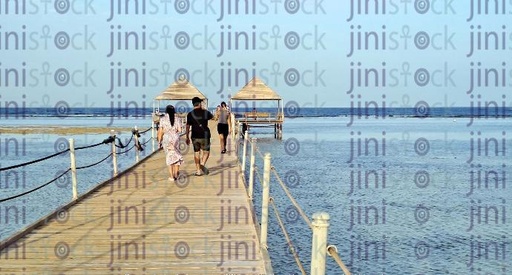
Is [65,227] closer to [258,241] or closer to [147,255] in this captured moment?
[147,255]

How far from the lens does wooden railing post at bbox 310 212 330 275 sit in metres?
3.71

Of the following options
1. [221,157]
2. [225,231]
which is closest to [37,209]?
[221,157]

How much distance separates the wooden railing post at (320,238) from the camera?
12.2ft

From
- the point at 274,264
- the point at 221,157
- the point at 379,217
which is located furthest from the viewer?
the point at 221,157

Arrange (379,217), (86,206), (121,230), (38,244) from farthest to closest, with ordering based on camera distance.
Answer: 1. (379,217)
2. (86,206)
3. (121,230)
4. (38,244)

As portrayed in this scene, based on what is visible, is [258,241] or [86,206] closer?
[258,241]

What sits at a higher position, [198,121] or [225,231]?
[198,121]

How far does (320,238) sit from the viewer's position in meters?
3.79

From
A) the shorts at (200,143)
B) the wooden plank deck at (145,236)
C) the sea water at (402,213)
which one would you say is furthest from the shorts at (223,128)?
the wooden plank deck at (145,236)

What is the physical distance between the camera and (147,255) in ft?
21.1

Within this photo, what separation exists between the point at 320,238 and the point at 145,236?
3.97 metres

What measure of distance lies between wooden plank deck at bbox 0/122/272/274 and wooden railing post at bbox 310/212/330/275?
1723 mm

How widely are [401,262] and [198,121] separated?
4.85 metres

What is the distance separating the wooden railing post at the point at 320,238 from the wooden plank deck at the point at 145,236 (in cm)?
172
